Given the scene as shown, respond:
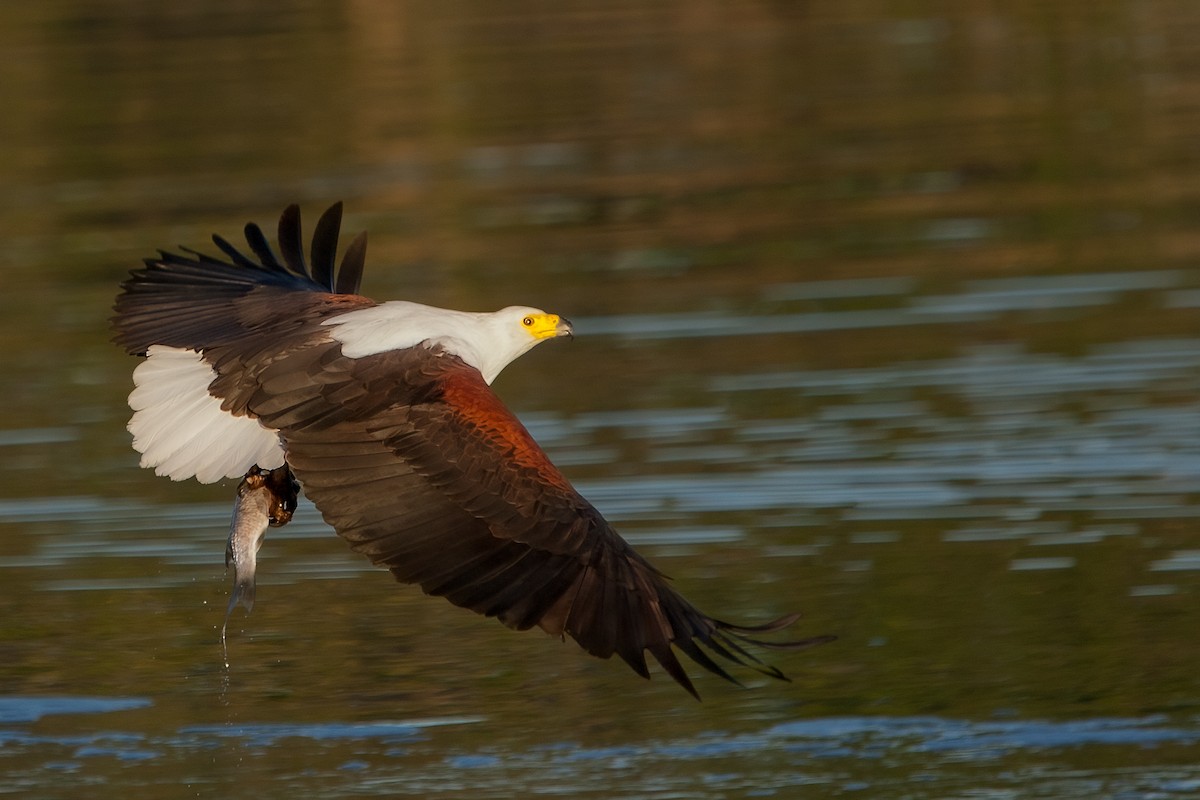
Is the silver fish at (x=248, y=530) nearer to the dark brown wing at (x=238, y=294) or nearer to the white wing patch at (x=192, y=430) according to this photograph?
the white wing patch at (x=192, y=430)

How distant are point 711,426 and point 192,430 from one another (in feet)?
14.2

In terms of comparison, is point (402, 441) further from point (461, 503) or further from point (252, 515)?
point (252, 515)

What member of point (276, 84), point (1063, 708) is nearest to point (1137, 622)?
point (1063, 708)

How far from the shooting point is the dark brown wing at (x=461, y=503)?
684 cm

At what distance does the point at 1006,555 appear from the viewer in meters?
9.73

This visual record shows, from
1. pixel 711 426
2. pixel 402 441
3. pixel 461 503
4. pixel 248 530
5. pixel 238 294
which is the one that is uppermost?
pixel 238 294

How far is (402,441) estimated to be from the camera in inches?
293

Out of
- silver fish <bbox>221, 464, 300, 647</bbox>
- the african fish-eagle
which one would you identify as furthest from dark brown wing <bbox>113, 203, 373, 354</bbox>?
silver fish <bbox>221, 464, 300, 647</bbox>

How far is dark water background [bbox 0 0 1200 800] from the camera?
7.90 m

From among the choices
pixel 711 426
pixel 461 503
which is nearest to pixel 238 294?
pixel 461 503

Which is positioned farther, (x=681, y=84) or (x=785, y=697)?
(x=681, y=84)

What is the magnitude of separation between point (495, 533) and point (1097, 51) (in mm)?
19123

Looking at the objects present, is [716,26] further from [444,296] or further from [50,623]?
[50,623]

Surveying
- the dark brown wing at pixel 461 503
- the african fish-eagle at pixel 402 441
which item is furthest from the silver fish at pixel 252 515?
the dark brown wing at pixel 461 503
